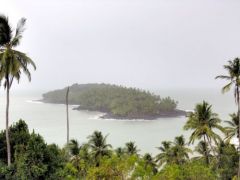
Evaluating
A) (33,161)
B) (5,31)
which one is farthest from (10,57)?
(33,161)

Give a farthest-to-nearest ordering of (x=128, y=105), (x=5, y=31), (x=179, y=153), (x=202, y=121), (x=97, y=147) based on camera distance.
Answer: (x=128, y=105) < (x=179, y=153) < (x=97, y=147) < (x=202, y=121) < (x=5, y=31)

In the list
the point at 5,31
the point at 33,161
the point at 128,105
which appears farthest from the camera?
the point at 128,105

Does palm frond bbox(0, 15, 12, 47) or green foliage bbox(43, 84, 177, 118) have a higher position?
palm frond bbox(0, 15, 12, 47)

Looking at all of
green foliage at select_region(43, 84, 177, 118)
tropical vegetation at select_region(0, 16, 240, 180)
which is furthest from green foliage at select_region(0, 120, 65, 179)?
green foliage at select_region(43, 84, 177, 118)

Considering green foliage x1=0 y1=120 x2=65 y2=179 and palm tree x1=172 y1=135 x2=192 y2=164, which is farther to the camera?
palm tree x1=172 y1=135 x2=192 y2=164

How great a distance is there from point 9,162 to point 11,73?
6.23 metres

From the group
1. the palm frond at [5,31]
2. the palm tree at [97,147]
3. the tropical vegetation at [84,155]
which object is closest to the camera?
the tropical vegetation at [84,155]

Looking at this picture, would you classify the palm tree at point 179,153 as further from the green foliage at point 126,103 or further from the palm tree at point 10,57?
the green foliage at point 126,103

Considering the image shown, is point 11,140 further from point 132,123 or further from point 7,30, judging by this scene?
point 132,123

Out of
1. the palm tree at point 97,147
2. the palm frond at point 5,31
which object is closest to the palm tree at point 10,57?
the palm frond at point 5,31

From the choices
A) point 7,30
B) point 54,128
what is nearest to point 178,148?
point 7,30

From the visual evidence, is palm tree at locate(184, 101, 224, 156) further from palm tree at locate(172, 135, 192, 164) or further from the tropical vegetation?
palm tree at locate(172, 135, 192, 164)

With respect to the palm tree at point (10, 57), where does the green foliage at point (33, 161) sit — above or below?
below

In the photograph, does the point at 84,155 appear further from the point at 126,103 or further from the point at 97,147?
the point at 126,103
